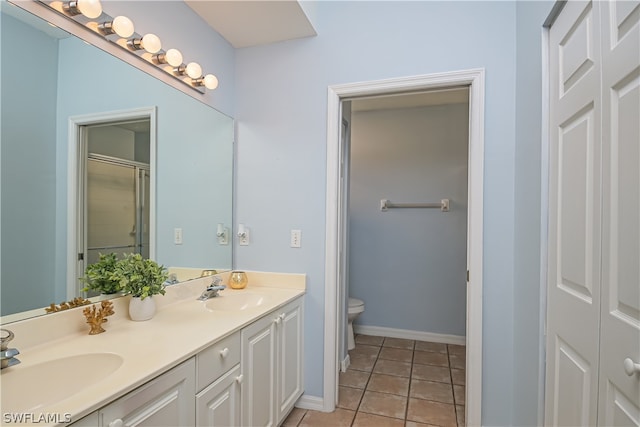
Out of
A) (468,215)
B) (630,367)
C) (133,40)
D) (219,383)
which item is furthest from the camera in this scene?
(468,215)

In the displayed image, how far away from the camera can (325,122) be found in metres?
2.10

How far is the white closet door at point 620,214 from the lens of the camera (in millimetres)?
821

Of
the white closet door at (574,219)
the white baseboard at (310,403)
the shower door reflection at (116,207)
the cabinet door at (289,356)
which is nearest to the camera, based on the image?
the white closet door at (574,219)

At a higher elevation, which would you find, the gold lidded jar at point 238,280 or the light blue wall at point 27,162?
the light blue wall at point 27,162

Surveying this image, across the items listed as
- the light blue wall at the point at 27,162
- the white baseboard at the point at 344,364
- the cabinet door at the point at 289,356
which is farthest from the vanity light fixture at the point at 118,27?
the white baseboard at the point at 344,364

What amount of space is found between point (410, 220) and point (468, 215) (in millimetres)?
1505

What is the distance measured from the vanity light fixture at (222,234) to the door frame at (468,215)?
28.2 inches

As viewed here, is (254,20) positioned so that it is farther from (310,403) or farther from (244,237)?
(310,403)

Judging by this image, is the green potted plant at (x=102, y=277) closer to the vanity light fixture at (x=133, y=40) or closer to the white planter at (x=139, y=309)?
the white planter at (x=139, y=309)

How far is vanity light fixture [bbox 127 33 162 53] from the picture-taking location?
4.98 feet

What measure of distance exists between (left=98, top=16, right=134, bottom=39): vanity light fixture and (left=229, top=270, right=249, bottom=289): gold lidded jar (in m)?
1.42

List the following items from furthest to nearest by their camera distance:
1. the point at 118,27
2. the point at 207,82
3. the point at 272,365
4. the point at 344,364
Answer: the point at 344,364 < the point at 207,82 < the point at 272,365 < the point at 118,27

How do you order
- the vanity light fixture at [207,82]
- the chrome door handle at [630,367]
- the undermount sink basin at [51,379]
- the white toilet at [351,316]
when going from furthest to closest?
the white toilet at [351,316], the vanity light fixture at [207,82], the undermount sink basin at [51,379], the chrome door handle at [630,367]

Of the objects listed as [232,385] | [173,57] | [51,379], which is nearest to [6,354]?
[51,379]
